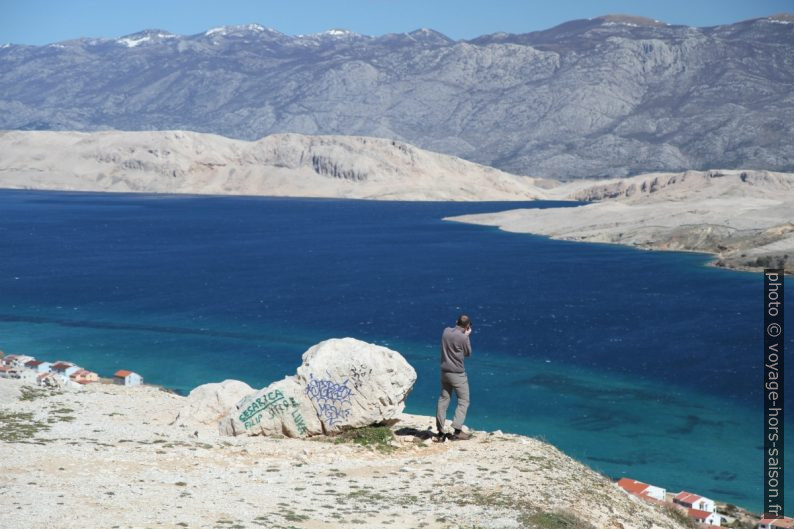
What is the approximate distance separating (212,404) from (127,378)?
17.2 meters

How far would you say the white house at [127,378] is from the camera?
35.1m

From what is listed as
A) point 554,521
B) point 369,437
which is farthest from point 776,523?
point 554,521

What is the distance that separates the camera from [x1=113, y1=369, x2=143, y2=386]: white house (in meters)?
35.1

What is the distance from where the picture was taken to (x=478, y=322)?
5328 centimetres

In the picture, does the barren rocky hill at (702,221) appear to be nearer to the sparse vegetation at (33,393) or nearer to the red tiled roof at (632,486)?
the red tiled roof at (632,486)

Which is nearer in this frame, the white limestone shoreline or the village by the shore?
the white limestone shoreline

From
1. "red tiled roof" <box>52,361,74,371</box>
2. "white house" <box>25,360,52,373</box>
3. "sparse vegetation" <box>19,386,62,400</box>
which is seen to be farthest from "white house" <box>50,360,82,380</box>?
"sparse vegetation" <box>19,386,62,400</box>

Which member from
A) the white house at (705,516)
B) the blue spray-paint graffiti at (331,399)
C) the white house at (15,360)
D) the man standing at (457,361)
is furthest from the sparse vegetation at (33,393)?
the white house at (705,516)

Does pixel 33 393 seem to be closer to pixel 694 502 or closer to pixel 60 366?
pixel 60 366

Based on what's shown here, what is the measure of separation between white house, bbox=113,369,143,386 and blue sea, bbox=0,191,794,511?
1.31 meters

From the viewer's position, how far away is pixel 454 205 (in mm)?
178625

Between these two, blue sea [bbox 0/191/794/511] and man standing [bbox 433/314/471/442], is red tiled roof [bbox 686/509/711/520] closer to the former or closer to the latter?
blue sea [bbox 0/191/794/511]

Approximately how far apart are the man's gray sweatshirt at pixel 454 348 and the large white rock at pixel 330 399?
1.42 meters

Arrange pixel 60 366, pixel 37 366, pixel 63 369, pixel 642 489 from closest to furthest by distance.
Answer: pixel 642 489, pixel 63 369, pixel 60 366, pixel 37 366
